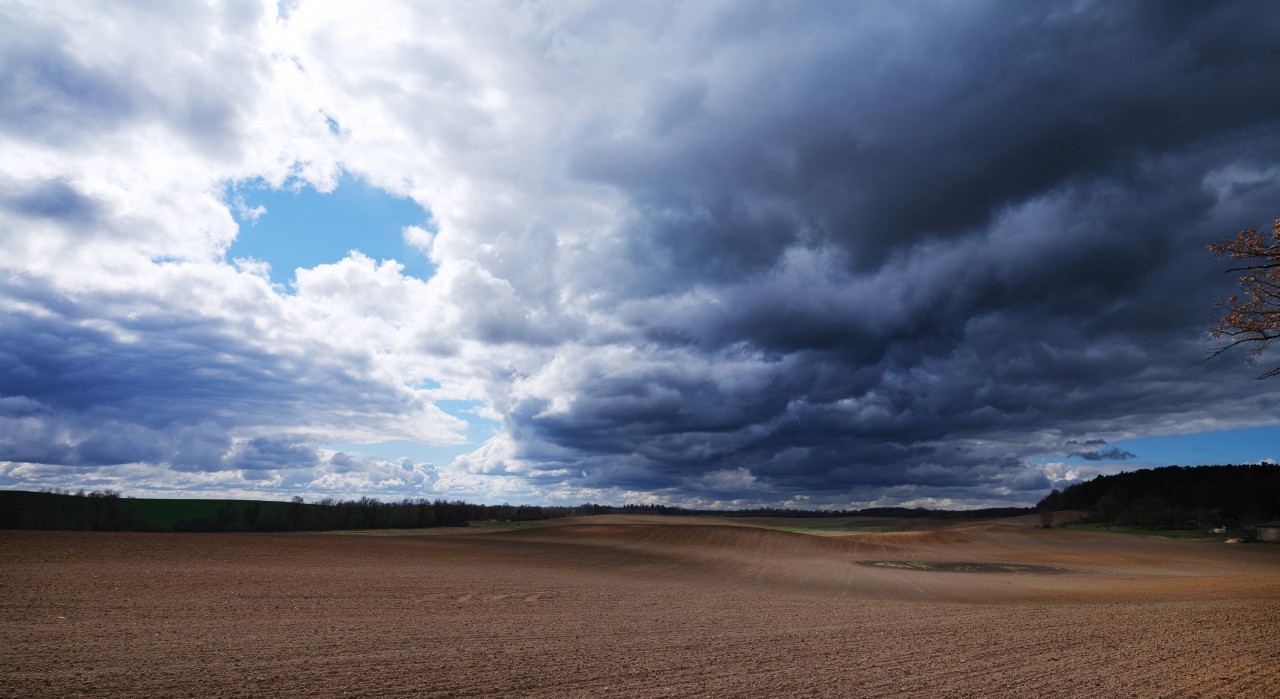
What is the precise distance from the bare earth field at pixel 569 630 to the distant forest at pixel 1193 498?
7167 cm

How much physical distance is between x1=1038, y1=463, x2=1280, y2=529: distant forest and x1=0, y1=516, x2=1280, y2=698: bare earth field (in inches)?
2822

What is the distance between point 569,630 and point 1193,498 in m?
120

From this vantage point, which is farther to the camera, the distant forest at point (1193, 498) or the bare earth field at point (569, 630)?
the distant forest at point (1193, 498)

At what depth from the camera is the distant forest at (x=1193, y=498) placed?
87.8 metres

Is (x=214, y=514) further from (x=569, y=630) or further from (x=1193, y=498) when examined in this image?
(x=1193, y=498)

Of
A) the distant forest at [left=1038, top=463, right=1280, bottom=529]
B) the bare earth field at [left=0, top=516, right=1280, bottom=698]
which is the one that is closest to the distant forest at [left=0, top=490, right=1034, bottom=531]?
the bare earth field at [left=0, top=516, right=1280, bottom=698]

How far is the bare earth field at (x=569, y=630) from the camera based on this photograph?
32.8ft

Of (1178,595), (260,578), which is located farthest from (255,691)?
(1178,595)

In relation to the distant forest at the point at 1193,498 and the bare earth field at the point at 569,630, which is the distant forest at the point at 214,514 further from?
A: the distant forest at the point at 1193,498

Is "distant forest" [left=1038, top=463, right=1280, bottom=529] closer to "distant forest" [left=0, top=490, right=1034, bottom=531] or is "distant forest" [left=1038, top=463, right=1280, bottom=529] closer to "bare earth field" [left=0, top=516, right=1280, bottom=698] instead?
"bare earth field" [left=0, top=516, right=1280, bottom=698]

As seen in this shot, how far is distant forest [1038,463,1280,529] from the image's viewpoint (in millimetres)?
87812

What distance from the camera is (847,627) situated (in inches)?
651

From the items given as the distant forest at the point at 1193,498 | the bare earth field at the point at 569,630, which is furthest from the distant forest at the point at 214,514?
the distant forest at the point at 1193,498

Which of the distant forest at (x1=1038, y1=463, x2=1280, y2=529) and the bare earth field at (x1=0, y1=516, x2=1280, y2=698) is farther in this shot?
the distant forest at (x1=1038, y1=463, x2=1280, y2=529)
